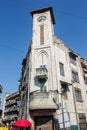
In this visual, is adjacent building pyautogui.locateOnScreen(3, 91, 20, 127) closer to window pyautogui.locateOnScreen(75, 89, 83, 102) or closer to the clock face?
window pyautogui.locateOnScreen(75, 89, 83, 102)

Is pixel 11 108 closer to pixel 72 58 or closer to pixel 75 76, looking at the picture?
pixel 72 58

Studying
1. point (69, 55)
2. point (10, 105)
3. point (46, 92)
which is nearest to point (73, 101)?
point (46, 92)

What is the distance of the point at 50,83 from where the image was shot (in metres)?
21.2

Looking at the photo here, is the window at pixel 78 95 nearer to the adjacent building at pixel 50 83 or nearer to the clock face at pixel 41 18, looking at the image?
the adjacent building at pixel 50 83

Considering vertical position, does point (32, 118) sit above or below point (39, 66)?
below

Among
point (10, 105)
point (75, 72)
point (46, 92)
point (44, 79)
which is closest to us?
point (46, 92)

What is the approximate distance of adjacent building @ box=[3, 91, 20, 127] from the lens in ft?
173

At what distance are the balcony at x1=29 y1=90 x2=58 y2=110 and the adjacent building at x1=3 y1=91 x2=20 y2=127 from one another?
109 ft

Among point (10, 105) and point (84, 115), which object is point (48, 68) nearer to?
point (84, 115)

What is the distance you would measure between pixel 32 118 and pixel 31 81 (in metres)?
4.91

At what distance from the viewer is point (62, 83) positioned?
2222 cm

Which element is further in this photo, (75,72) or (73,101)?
(75,72)

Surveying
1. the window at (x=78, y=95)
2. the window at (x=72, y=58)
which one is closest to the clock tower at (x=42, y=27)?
the window at (x=72, y=58)

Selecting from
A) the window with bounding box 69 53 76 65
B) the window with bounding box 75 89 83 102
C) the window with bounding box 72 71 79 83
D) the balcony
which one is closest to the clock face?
the window with bounding box 69 53 76 65
